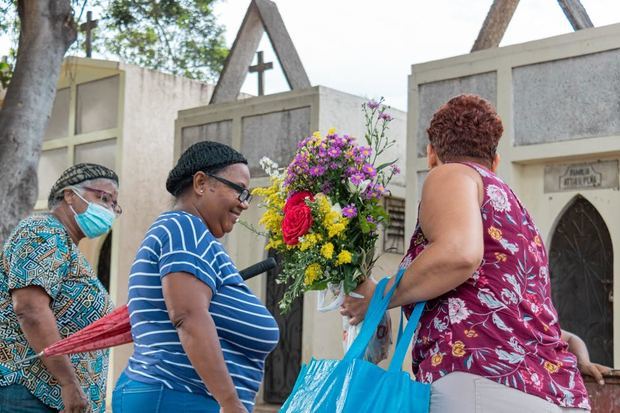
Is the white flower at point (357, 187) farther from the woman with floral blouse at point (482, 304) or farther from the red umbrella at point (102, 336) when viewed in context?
the red umbrella at point (102, 336)

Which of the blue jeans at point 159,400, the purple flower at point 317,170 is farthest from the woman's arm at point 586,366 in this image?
the blue jeans at point 159,400

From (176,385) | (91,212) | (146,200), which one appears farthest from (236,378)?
(146,200)

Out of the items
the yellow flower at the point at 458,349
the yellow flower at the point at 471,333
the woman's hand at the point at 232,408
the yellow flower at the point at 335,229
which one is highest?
the yellow flower at the point at 335,229

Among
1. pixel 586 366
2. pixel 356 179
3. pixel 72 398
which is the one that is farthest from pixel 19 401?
pixel 586 366

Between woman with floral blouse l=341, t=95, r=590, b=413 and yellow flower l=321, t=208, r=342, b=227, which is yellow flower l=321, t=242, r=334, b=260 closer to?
yellow flower l=321, t=208, r=342, b=227

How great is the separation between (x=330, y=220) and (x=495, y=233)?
0.59 m

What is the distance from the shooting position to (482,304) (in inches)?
123

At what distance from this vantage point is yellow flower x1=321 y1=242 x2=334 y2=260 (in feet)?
11.4

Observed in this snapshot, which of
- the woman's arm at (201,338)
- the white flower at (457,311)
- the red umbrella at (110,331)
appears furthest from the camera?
the red umbrella at (110,331)

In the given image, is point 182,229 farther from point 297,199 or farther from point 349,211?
point 349,211

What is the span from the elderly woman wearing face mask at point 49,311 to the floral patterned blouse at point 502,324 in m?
1.95

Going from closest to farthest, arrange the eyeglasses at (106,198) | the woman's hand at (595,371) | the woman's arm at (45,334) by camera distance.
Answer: the woman's arm at (45,334) < the eyeglasses at (106,198) < the woman's hand at (595,371)

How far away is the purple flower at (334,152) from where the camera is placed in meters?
3.66

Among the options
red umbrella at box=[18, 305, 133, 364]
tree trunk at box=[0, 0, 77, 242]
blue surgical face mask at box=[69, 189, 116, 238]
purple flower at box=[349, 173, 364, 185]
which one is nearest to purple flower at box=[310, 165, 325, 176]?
purple flower at box=[349, 173, 364, 185]
